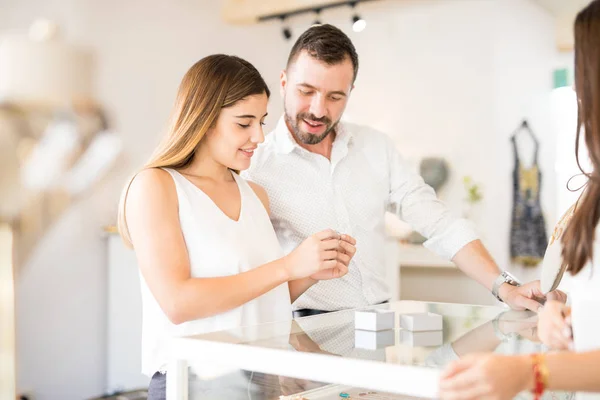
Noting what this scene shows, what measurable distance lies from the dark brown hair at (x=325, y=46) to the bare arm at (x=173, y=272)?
80cm

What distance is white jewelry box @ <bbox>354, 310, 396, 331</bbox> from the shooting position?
1.29 m

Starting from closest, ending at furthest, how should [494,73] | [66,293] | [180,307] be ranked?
1. [180,307]
2. [66,293]
3. [494,73]

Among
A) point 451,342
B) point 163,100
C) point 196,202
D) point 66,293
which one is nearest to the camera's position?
point 451,342

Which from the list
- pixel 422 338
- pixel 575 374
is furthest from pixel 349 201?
pixel 575 374

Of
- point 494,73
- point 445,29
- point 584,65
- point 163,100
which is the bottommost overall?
point 584,65

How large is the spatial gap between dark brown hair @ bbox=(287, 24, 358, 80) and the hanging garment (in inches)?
144

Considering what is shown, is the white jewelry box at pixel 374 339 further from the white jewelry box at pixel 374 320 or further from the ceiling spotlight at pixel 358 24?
the ceiling spotlight at pixel 358 24

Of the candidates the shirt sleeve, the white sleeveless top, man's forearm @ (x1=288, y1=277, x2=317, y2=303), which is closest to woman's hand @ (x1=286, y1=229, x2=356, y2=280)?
the white sleeveless top

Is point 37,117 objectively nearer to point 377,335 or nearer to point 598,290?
point 377,335

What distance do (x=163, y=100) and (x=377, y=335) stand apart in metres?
3.77

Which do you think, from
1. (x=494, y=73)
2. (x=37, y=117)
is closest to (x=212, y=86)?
(x=37, y=117)

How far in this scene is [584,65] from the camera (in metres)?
1.04

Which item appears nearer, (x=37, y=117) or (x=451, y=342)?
(x=451, y=342)

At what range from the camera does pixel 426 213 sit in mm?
2256
